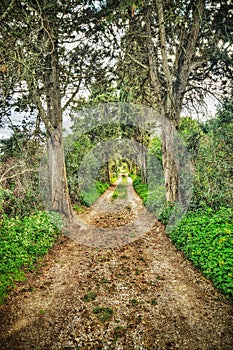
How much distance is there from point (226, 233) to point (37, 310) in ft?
15.0

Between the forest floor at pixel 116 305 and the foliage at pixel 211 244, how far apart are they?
0.82 ft

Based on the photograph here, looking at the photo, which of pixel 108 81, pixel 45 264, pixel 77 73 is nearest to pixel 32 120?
pixel 77 73

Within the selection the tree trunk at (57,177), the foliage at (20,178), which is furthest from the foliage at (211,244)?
the foliage at (20,178)

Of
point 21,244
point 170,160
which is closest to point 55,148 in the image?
point 21,244

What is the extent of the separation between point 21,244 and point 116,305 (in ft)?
10.5

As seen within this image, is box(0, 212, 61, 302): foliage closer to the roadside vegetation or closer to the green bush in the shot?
the roadside vegetation

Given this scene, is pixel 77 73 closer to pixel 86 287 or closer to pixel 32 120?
pixel 32 120

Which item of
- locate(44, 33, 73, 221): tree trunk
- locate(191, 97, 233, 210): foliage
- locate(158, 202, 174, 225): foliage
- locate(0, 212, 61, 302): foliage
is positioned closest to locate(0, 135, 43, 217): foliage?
locate(0, 212, 61, 302): foliage

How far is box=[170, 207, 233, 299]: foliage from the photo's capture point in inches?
193

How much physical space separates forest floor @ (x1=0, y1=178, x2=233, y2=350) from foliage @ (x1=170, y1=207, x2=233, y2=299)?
25 centimetres

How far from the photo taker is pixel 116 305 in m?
4.57

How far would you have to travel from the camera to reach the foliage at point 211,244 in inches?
193

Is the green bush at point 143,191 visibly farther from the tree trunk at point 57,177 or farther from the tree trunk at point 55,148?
the tree trunk at point 55,148

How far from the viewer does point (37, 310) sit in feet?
14.6
